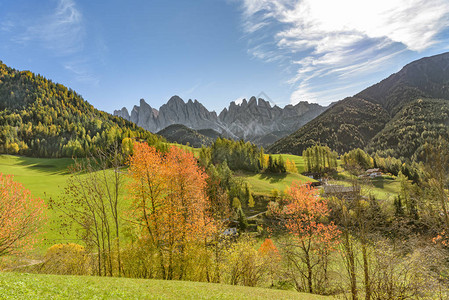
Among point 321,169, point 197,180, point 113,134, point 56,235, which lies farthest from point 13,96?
point 321,169

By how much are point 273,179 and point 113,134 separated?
4627 inches

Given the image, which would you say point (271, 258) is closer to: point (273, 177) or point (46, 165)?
point (273, 177)

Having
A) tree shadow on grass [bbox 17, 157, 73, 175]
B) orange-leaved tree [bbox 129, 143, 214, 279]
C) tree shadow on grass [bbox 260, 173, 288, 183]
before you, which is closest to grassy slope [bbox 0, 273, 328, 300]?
orange-leaved tree [bbox 129, 143, 214, 279]

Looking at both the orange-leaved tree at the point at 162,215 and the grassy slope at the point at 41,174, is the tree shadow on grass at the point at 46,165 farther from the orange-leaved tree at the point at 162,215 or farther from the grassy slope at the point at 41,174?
the orange-leaved tree at the point at 162,215

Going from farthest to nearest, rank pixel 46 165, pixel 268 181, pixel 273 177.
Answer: pixel 46 165, pixel 273 177, pixel 268 181

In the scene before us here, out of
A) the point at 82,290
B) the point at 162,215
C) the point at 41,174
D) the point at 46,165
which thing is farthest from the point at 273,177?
the point at 46,165

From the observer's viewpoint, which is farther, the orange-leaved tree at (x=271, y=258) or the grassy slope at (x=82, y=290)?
the orange-leaved tree at (x=271, y=258)

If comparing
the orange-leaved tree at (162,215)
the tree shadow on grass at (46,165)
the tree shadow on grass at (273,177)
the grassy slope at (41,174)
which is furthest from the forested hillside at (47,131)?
the orange-leaved tree at (162,215)

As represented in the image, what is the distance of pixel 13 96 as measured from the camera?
645ft

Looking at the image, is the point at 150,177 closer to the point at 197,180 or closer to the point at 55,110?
the point at 197,180

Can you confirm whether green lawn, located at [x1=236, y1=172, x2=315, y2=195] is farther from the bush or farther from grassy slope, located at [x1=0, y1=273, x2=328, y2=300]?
grassy slope, located at [x1=0, y1=273, x2=328, y2=300]

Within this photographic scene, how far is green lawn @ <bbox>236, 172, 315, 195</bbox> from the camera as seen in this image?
8244 cm

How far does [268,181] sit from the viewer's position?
95.7m

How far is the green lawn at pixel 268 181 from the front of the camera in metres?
82.4
